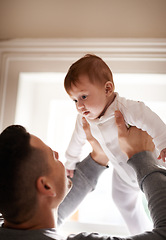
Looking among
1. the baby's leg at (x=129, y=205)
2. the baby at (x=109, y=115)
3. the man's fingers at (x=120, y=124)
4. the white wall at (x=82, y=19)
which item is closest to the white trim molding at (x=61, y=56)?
the white wall at (x=82, y=19)

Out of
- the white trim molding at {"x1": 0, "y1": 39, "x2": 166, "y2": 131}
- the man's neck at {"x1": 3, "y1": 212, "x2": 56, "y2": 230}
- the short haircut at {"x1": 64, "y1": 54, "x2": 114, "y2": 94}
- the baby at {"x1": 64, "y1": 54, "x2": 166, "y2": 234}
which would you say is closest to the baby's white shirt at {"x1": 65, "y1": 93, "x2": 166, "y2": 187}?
the baby at {"x1": 64, "y1": 54, "x2": 166, "y2": 234}

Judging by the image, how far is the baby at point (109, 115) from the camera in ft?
3.70

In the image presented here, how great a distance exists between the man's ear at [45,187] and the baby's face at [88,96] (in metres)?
0.41

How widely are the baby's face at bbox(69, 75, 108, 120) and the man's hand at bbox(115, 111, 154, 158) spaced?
0.32 feet

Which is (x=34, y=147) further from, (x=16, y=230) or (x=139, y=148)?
(x=139, y=148)

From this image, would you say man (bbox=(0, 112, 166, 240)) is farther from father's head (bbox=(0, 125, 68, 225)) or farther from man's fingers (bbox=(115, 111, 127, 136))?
man's fingers (bbox=(115, 111, 127, 136))

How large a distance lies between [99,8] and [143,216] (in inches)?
47.0

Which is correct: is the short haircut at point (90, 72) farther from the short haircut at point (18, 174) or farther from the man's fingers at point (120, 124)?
the short haircut at point (18, 174)

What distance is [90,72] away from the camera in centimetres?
116

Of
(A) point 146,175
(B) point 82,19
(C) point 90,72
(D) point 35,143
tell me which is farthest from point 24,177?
(B) point 82,19

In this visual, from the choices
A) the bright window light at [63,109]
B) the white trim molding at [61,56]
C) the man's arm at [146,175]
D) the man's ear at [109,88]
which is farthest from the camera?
the bright window light at [63,109]

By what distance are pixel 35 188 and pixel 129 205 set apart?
66cm

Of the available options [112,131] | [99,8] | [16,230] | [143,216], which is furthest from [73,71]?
[143,216]

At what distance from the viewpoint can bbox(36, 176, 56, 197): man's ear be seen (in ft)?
2.84
